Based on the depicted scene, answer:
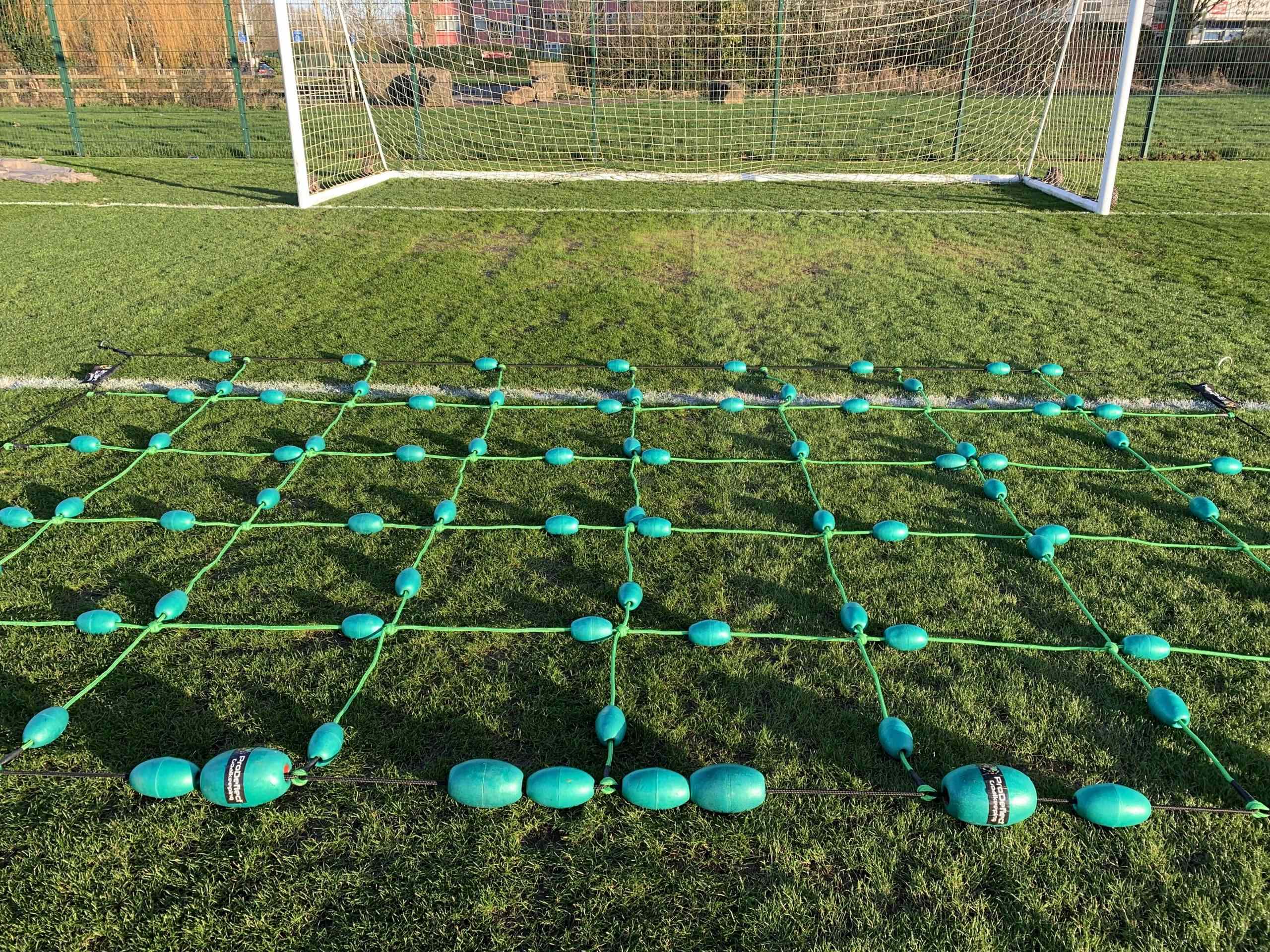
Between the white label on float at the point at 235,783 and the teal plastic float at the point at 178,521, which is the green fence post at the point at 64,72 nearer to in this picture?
the teal plastic float at the point at 178,521

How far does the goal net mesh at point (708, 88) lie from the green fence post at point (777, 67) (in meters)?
0.04

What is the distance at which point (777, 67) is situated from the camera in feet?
41.9

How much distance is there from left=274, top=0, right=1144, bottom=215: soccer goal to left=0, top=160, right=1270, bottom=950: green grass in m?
5.86

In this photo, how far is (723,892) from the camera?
6.64 feet

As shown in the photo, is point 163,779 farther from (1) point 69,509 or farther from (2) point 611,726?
(1) point 69,509

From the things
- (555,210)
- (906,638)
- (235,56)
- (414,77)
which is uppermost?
(235,56)

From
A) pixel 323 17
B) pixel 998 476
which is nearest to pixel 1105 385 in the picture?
pixel 998 476

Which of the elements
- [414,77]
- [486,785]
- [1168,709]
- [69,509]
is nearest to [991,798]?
[1168,709]

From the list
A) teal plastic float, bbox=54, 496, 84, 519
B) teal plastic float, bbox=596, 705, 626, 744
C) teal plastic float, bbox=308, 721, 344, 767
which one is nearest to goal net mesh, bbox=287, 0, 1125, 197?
teal plastic float, bbox=54, 496, 84, 519

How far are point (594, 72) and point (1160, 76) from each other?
865 cm

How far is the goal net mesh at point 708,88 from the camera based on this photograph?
37.0ft

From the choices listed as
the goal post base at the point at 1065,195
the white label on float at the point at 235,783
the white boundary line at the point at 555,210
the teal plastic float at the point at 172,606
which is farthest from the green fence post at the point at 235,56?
the white label on float at the point at 235,783

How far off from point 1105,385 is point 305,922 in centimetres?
491

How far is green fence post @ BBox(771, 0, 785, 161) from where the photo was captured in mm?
12500
